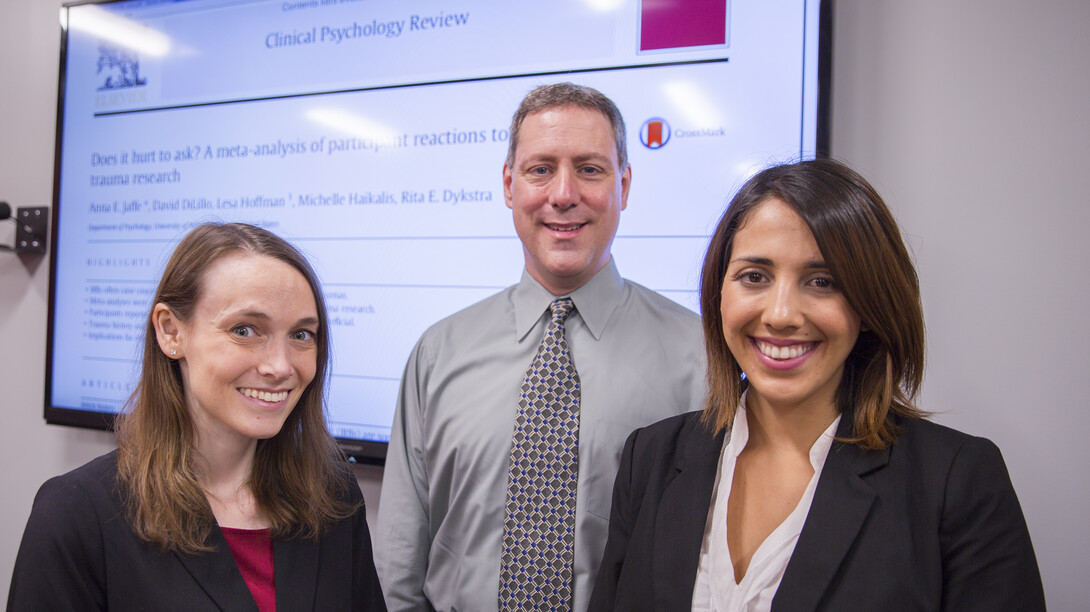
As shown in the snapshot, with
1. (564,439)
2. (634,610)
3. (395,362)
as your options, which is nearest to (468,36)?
(395,362)

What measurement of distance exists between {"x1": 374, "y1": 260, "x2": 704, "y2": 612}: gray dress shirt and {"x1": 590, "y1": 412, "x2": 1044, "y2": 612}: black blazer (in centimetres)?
35

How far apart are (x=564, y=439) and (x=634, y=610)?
0.40 meters

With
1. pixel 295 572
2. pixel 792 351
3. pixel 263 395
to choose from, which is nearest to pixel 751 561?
pixel 792 351

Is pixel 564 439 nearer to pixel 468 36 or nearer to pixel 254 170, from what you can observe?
pixel 468 36

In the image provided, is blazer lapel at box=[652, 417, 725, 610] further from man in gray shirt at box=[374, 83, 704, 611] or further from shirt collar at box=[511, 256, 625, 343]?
shirt collar at box=[511, 256, 625, 343]

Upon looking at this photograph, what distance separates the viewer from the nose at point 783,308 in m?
1.04

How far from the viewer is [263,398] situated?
119cm

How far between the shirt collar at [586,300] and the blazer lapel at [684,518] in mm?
405

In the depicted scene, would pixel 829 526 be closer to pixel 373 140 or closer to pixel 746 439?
pixel 746 439

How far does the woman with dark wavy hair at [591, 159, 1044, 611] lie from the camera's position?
0.97 m

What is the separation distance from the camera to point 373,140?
7.50 ft

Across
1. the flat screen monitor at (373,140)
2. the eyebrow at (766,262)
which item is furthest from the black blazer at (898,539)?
the flat screen monitor at (373,140)

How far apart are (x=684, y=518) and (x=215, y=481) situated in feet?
2.66

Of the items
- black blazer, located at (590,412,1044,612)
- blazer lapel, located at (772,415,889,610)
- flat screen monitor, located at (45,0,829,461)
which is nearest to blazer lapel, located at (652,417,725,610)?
black blazer, located at (590,412,1044,612)
